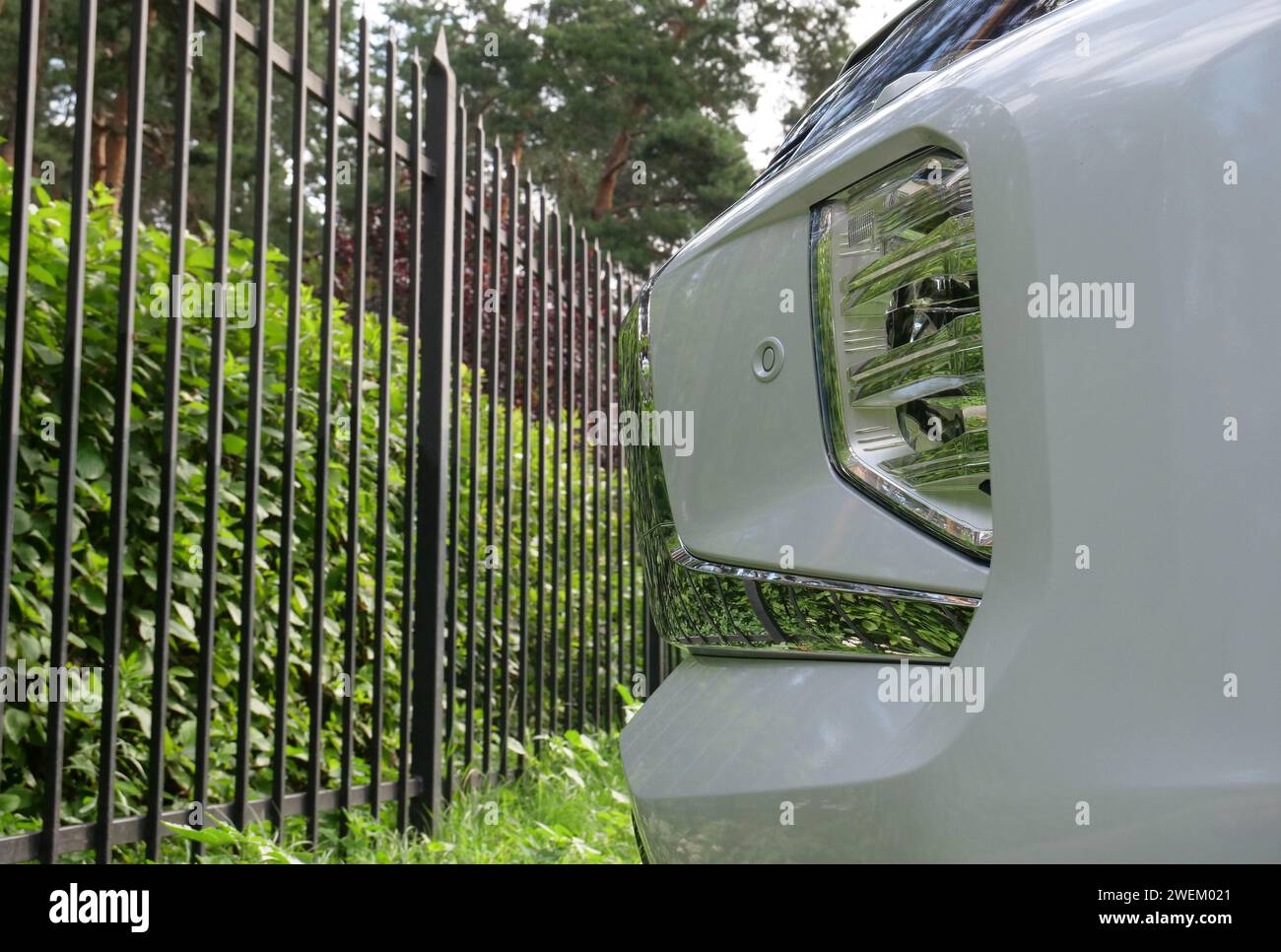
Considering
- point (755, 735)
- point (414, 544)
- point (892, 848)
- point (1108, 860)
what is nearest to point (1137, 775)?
point (1108, 860)

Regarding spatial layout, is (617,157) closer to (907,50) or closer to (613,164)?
(613,164)

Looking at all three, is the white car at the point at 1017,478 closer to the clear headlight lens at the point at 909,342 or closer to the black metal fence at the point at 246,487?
the clear headlight lens at the point at 909,342

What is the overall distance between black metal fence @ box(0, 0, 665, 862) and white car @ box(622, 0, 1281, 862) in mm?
1789

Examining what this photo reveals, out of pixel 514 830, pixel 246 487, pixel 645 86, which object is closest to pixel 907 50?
pixel 246 487

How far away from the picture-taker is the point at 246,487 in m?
2.82

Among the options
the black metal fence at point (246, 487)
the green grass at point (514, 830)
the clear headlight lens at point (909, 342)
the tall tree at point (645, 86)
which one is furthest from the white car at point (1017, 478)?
the tall tree at point (645, 86)

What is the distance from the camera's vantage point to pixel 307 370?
3.79 m

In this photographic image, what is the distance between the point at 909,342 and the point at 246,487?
216 centimetres

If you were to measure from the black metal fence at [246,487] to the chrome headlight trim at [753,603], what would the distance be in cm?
150

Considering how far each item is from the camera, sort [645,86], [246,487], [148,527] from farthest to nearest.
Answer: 1. [645,86]
2. [148,527]
3. [246,487]

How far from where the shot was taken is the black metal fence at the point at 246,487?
8.24ft
